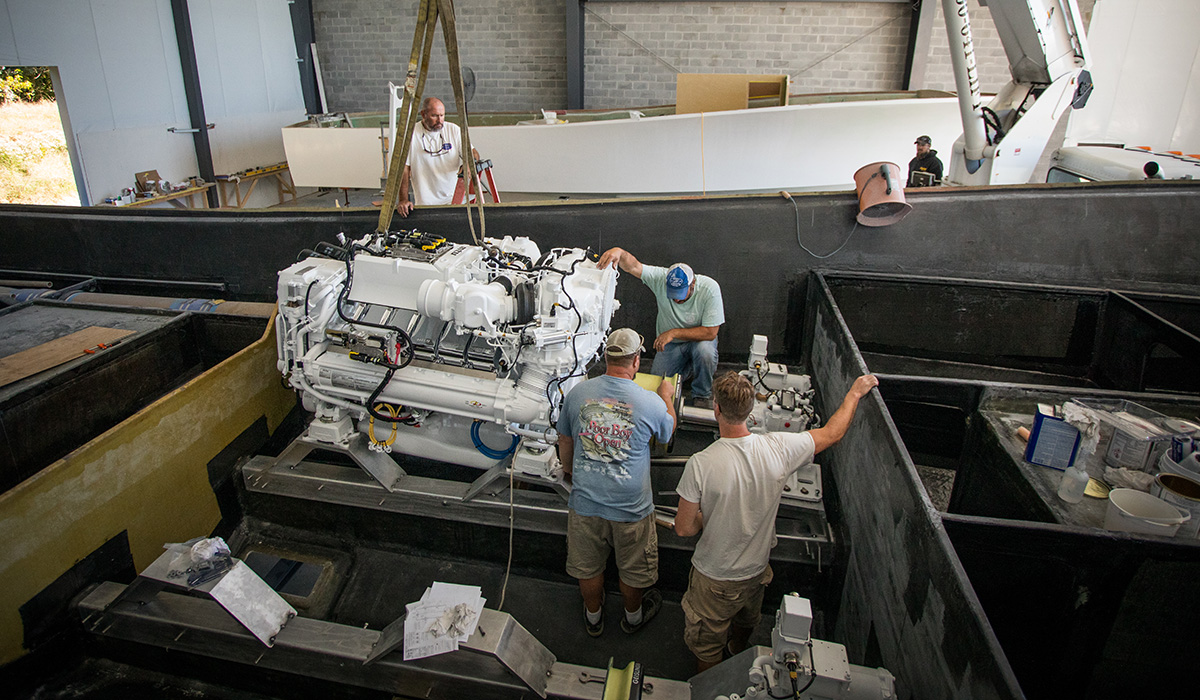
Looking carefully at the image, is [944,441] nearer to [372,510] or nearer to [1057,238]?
[1057,238]

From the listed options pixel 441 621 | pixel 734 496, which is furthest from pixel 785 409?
pixel 441 621

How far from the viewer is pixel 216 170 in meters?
8.83

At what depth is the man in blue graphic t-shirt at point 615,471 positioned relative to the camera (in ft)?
7.42

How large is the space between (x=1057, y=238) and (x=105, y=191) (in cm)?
917

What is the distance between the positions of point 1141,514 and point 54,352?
4.39 metres

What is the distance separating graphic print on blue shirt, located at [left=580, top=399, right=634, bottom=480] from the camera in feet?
7.38

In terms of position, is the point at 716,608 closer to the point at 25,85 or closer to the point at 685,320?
the point at 685,320

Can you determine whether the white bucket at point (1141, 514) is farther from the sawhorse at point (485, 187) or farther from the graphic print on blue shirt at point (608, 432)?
the sawhorse at point (485, 187)

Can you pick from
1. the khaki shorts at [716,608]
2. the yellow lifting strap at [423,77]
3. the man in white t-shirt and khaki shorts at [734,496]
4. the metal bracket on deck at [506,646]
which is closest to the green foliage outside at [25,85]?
the yellow lifting strap at [423,77]

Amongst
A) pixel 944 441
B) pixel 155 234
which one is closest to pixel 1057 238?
pixel 944 441

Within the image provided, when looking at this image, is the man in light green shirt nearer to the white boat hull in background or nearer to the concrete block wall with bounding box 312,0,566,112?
the white boat hull in background

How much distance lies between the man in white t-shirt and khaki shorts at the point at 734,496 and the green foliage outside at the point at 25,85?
8.87 m

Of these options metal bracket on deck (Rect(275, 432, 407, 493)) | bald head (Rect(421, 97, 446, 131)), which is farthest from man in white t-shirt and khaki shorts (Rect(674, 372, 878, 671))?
bald head (Rect(421, 97, 446, 131))

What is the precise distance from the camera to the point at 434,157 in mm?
4730
